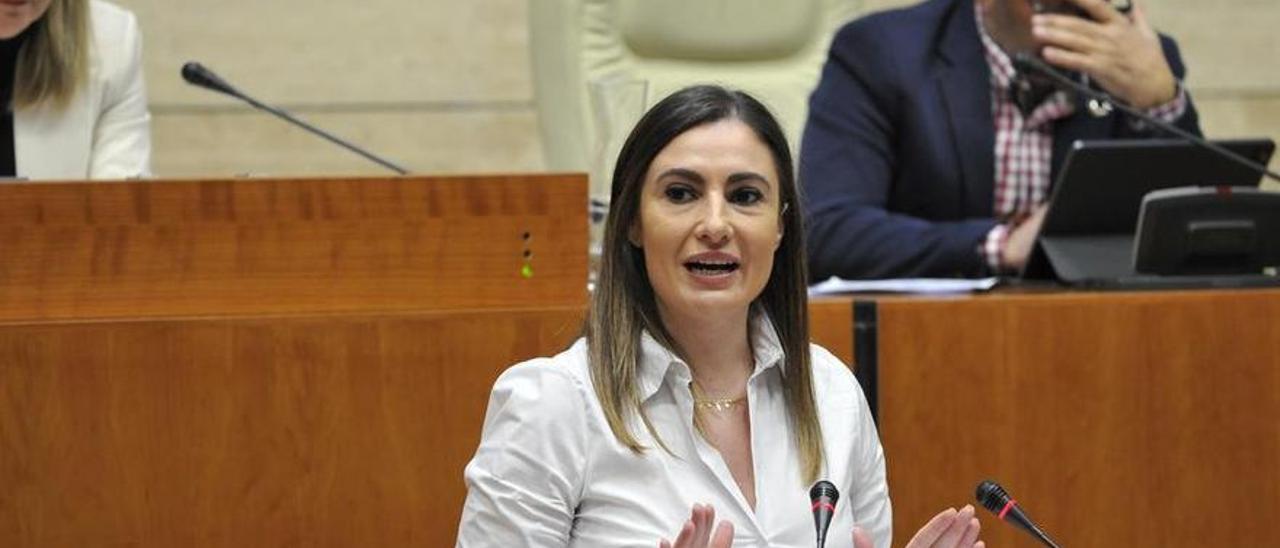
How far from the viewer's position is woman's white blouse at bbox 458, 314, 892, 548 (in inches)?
83.4

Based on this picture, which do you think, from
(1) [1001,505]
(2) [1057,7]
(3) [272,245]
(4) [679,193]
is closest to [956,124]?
(2) [1057,7]

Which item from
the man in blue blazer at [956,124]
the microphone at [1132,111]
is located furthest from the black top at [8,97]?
the microphone at [1132,111]

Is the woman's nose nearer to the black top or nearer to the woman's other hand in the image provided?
the woman's other hand

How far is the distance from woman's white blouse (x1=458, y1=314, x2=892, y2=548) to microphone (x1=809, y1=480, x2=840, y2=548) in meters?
0.08

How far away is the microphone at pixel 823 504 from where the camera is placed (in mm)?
2078

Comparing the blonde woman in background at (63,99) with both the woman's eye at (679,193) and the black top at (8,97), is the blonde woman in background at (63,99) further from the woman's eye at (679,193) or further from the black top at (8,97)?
the woman's eye at (679,193)

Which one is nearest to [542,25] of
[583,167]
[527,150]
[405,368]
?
[583,167]

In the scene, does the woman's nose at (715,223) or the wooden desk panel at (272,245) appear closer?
the woman's nose at (715,223)

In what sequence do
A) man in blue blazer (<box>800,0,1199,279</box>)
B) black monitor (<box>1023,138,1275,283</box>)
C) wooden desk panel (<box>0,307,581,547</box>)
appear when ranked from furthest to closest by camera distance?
man in blue blazer (<box>800,0,1199,279</box>) → black monitor (<box>1023,138,1275,283</box>) → wooden desk panel (<box>0,307,581,547</box>)

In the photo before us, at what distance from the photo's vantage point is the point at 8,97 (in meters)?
3.46

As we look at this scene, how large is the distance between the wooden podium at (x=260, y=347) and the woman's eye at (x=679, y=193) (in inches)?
20.6

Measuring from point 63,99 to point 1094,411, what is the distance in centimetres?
176

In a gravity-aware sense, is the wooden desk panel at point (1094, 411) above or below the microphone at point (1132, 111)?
below

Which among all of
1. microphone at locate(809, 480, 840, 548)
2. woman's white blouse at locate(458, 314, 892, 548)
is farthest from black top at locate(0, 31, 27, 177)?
microphone at locate(809, 480, 840, 548)
